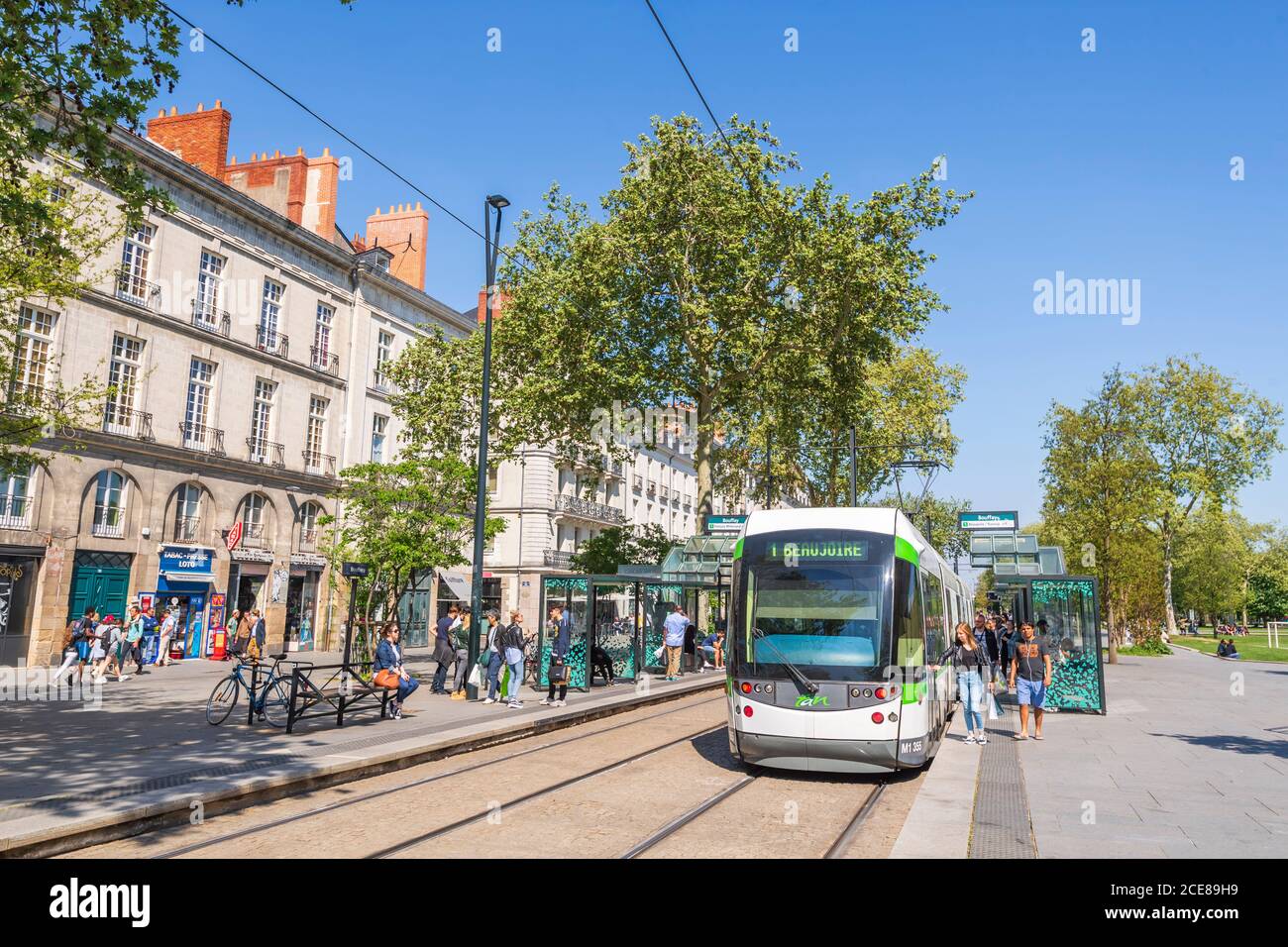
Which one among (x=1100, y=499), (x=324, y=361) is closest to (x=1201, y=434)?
(x=1100, y=499)

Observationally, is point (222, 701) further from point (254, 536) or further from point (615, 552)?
point (254, 536)

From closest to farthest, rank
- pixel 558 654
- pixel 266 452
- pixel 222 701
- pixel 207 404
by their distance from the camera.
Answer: pixel 222 701 → pixel 558 654 → pixel 207 404 → pixel 266 452

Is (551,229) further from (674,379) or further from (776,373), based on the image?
(776,373)

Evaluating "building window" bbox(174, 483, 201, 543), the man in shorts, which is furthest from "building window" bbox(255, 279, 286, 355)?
the man in shorts

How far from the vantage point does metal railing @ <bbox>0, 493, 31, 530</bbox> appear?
77.7 ft

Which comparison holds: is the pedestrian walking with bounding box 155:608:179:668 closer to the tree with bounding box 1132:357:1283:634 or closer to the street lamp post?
the street lamp post

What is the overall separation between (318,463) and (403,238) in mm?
13044

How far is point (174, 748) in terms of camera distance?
1106 centimetres

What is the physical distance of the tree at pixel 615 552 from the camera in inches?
1123

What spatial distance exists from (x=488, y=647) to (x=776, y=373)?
14.8 metres

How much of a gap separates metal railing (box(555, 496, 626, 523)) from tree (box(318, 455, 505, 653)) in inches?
943

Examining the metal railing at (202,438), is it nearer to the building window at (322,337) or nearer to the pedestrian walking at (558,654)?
the building window at (322,337)

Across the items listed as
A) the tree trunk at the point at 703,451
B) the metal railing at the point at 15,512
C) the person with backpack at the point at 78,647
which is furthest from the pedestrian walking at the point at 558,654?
the metal railing at the point at 15,512

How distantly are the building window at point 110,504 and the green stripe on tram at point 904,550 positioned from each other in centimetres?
2408
